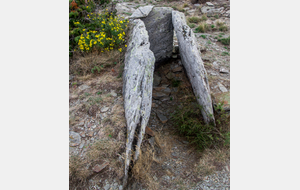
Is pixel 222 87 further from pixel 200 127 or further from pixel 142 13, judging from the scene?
pixel 142 13

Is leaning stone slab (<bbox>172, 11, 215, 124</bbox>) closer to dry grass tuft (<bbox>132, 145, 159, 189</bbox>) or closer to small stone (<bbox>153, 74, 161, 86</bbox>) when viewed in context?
small stone (<bbox>153, 74, 161, 86</bbox>)

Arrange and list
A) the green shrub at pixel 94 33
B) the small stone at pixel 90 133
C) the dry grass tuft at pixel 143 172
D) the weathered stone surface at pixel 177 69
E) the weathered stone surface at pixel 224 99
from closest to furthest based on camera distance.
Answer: the dry grass tuft at pixel 143 172 < the small stone at pixel 90 133 < the weathered stone surface at pixel 224 99 < the green shrub at pixel 94 33 < the weathered stone surface at pixel 177 69

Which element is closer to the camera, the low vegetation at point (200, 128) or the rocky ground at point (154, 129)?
the rocky ground at point (154, 129)

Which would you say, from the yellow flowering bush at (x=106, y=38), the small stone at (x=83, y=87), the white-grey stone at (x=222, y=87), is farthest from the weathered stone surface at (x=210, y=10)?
the small stone at (x=83, y=87)

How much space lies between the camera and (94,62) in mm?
4527

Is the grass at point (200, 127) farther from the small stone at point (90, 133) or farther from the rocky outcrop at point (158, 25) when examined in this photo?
the rocky outcrop at point (158, 25)

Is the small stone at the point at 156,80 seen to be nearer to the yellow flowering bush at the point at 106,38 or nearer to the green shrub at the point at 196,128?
the yellow flowering bush at the point at 106,38

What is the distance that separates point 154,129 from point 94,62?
2112mm

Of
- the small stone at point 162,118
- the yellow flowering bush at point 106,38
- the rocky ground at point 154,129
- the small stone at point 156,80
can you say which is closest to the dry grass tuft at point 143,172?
the rocky ground at point 154,129

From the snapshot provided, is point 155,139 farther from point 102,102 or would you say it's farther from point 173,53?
point 173,53

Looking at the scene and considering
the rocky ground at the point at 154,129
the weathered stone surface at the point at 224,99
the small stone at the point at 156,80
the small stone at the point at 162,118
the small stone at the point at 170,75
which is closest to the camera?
the rocky ground at the point at 154,129

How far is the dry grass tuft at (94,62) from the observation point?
177 inches

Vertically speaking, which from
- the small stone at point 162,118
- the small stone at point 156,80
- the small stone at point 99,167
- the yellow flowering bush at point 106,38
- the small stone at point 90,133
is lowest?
the small stone at point 162,118

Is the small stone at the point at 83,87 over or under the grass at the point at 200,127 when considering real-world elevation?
over
